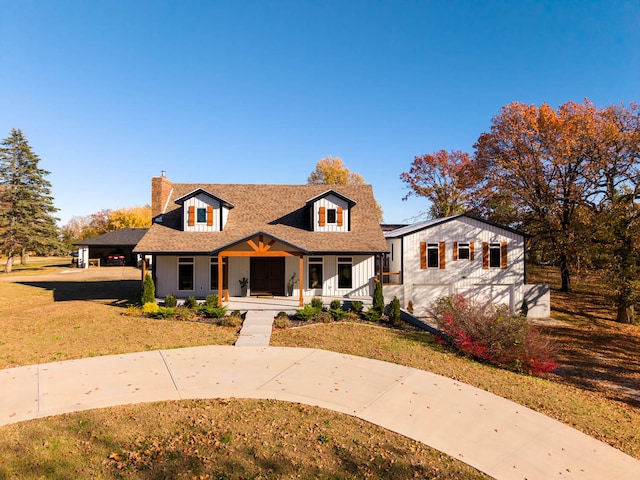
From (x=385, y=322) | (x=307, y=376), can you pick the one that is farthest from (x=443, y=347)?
(x=307, y=376)

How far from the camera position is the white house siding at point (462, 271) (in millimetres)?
21578

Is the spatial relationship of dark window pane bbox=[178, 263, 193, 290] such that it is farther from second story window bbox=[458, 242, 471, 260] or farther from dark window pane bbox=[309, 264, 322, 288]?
second story window bbox=[458, 242, 471, 260]

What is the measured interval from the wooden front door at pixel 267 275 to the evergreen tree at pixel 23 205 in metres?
30.6

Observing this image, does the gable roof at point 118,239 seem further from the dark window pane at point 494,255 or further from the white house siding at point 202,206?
the dark window pane at point 494,255

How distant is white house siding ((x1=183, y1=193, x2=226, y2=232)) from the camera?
20625mm

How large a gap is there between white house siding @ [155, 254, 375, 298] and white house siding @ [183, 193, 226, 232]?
1.86 metres

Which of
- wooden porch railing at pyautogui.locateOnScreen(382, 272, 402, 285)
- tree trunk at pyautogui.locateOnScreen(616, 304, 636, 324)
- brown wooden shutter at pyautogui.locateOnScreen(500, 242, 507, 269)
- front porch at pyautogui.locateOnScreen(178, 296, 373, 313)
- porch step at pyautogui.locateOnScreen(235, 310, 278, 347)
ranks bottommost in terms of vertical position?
tree trunk at pyautogui.locateOnScreen(616, 304, 636, 324)

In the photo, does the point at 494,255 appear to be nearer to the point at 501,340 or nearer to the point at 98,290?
the point at 501,340

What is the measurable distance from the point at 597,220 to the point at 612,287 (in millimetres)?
3946

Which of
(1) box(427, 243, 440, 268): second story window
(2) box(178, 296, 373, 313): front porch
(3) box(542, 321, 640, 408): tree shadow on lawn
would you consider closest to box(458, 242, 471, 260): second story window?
(1) box(427, 243, 440, 268): second story window

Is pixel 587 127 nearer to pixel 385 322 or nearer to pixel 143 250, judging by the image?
pixel 385 322

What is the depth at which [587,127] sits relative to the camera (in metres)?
23.0

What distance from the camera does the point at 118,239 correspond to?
4425 centimetres

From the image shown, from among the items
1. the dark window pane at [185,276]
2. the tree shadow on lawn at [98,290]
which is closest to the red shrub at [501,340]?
the dark window pane at [185,276]
